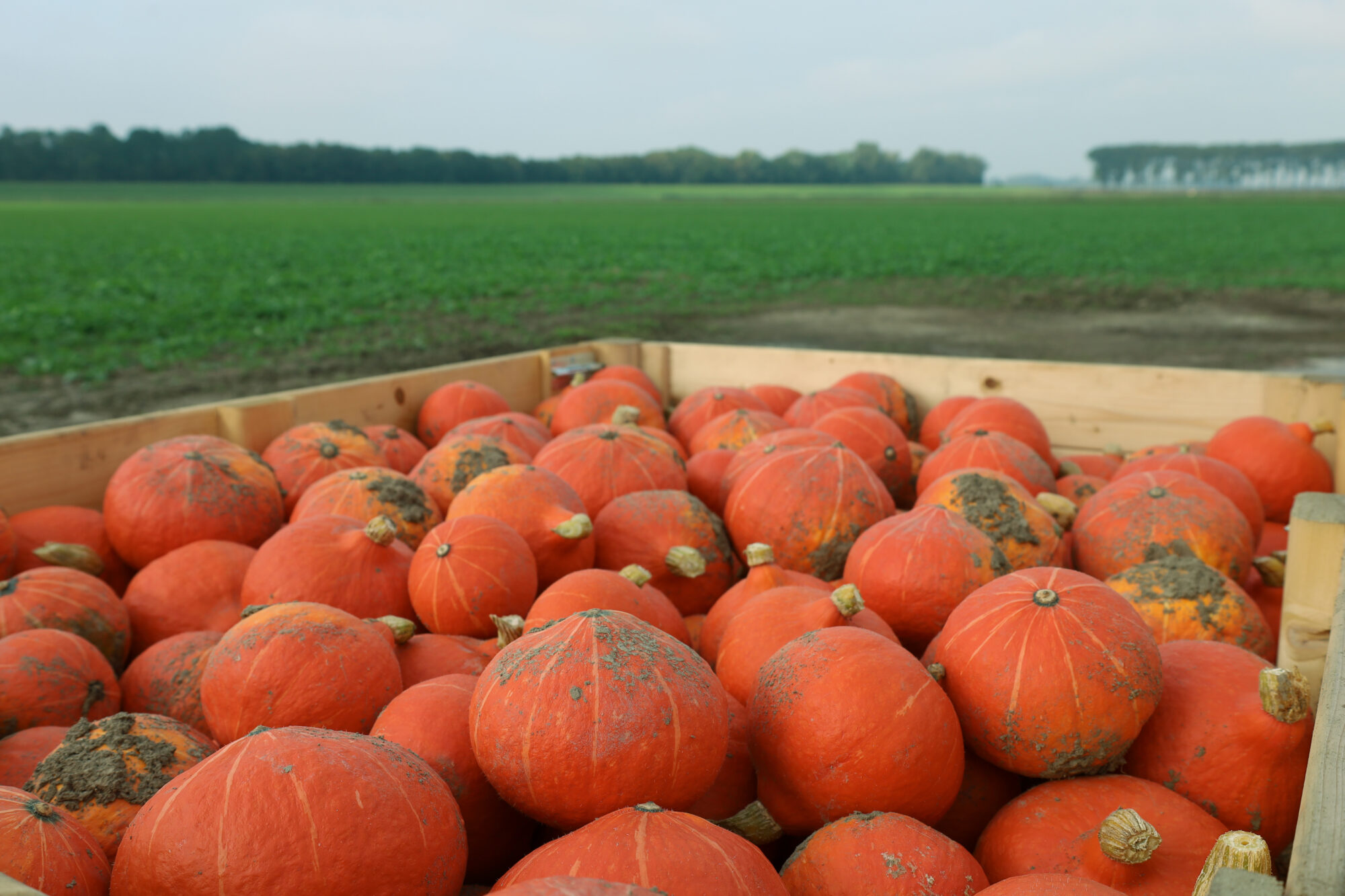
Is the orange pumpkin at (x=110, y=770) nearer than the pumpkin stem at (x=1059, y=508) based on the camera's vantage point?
Yes

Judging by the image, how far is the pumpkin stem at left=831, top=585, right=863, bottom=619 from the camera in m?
2.16

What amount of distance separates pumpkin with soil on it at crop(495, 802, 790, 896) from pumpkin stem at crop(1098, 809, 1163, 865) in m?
0.60

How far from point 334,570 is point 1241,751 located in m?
2.23

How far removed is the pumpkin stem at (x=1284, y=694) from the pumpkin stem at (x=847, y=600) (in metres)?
0.83

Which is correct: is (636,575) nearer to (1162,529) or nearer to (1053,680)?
(1053,680)

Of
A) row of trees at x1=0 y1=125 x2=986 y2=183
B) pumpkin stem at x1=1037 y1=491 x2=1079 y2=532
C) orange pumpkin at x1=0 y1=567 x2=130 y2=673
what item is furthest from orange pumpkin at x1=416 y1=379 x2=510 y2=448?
row of trees at x1=0 y1=125 x2=986 y2=183

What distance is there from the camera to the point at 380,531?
2.56 m

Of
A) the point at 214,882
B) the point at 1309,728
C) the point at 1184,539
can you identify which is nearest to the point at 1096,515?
the point at 1184,539

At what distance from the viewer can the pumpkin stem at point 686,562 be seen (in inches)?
106

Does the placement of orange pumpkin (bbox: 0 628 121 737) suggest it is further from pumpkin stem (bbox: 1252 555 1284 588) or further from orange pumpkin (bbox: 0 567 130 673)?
pumpkin stem (bbox: 1252 555 1284 588)

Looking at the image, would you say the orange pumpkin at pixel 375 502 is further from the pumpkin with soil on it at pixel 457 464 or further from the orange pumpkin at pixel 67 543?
the orange pumpkin at pixel 67 543

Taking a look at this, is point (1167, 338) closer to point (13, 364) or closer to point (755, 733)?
point (755, 733)

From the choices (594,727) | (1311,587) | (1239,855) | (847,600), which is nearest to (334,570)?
(594,727)

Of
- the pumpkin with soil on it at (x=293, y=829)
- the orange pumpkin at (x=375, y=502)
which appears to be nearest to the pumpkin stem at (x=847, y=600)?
the pumpkin with soil on it at (x=293, y=829)
